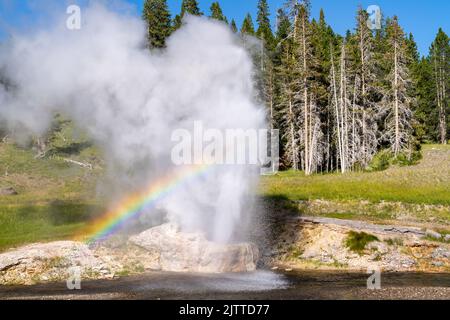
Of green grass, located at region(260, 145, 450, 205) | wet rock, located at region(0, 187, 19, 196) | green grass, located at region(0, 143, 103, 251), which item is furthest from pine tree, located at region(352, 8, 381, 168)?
wet rock, located at region(0, 187, 19, 196)

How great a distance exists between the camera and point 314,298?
59.5 feet

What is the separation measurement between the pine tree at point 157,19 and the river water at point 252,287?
5141 centimetres

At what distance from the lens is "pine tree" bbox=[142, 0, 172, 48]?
7174cm

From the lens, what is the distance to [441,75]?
8812 cm

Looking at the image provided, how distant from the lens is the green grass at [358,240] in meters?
28.4

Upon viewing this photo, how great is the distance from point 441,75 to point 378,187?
55561 millimetres

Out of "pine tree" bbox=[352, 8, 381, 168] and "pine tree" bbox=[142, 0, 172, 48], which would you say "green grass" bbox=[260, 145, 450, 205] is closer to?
"pine tree" bbox=[352, 8, 381, 168]

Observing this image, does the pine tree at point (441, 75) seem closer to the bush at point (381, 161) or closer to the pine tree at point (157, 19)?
the bush at point (381, 161)

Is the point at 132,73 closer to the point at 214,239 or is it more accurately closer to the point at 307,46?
the point at 214,239

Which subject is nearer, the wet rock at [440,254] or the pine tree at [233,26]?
the wet rock at [440,254]

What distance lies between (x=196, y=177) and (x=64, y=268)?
26.0ft

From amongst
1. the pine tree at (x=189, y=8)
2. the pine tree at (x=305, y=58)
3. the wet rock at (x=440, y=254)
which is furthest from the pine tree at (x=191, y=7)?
the wet rock at (x=440, y=254)
